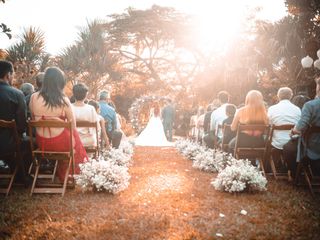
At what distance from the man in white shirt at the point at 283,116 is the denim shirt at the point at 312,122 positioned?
113cm

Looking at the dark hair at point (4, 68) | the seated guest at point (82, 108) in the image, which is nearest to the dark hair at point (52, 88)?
the dark hair at point (4, 68)

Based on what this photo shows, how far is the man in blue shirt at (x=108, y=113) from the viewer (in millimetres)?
9273

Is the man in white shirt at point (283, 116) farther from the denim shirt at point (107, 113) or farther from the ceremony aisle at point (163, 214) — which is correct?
the denim shirt at point (107, 113)

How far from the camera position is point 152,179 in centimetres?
679

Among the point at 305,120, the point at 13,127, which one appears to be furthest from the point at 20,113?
the point at 305,120

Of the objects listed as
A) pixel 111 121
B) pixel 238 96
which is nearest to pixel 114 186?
pixel 111 121

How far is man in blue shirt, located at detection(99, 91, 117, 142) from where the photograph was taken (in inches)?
365

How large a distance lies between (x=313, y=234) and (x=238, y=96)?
19777mm

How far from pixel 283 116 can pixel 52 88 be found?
4.10 meters

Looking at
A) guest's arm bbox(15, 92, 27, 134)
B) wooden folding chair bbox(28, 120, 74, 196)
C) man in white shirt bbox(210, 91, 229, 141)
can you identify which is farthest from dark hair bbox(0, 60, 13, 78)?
man in white shirt bbox(210, 91, 229, 141)

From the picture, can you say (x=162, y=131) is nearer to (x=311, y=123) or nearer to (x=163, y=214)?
(x=311, y=123)

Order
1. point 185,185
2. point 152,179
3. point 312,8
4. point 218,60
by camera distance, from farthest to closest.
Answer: point 218,60, point 312,8, point 152,179, point 185,185

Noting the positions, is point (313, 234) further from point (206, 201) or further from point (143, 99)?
point (143, 99)

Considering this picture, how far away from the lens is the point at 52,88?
17.7ft
